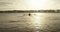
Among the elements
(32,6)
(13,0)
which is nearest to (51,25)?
(32,6)

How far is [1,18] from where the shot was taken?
1.89 feet

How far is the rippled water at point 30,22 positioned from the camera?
1.84 feet

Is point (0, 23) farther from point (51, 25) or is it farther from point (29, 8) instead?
point (51, 25)

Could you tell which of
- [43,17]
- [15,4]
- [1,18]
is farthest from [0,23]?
[43,17]

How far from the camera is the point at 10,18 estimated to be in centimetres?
57

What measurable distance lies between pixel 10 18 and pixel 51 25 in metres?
0.25

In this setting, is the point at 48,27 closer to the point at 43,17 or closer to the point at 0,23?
the point at 43,17

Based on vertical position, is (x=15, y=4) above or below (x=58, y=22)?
above

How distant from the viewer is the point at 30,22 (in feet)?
1.86

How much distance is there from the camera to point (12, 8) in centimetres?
56

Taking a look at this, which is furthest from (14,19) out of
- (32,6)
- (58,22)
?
(58,22)

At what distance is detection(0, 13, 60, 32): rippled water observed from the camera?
0.56 metres

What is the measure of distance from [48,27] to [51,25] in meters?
0.02

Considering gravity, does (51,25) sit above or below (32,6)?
below
